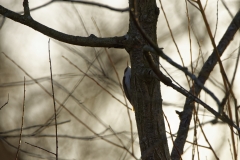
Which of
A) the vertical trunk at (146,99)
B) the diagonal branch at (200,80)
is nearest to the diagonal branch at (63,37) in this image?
the vertical trunk at (146,99)

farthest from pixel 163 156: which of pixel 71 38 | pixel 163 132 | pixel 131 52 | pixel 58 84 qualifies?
pixel 58 84

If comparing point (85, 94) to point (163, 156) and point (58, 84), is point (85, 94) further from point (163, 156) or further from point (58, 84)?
point (163, 156)

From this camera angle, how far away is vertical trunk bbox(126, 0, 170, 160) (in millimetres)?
1439

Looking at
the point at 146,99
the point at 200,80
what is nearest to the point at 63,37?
the point at 146,99

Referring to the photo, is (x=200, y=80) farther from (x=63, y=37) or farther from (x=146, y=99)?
(x=63, y=37)

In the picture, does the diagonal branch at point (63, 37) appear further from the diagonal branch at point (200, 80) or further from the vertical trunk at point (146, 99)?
the diagonal branch at point (200, 80)

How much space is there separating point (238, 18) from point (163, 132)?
443mm

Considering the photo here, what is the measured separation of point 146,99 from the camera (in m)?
1.45

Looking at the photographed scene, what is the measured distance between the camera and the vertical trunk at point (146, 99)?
1.44m

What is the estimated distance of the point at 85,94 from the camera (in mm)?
4312

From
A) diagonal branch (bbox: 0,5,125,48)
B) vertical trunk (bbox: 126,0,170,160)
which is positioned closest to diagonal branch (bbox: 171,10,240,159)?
vertical trunk (bbox: 126,0,170,160)

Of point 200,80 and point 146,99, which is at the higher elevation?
point 200,80

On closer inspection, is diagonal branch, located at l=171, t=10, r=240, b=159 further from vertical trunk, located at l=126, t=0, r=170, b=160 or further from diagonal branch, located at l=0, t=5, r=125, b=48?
diagonal branch, located at l=0, t=5, r=125, b=48

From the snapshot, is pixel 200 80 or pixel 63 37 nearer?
pixel 63 37
